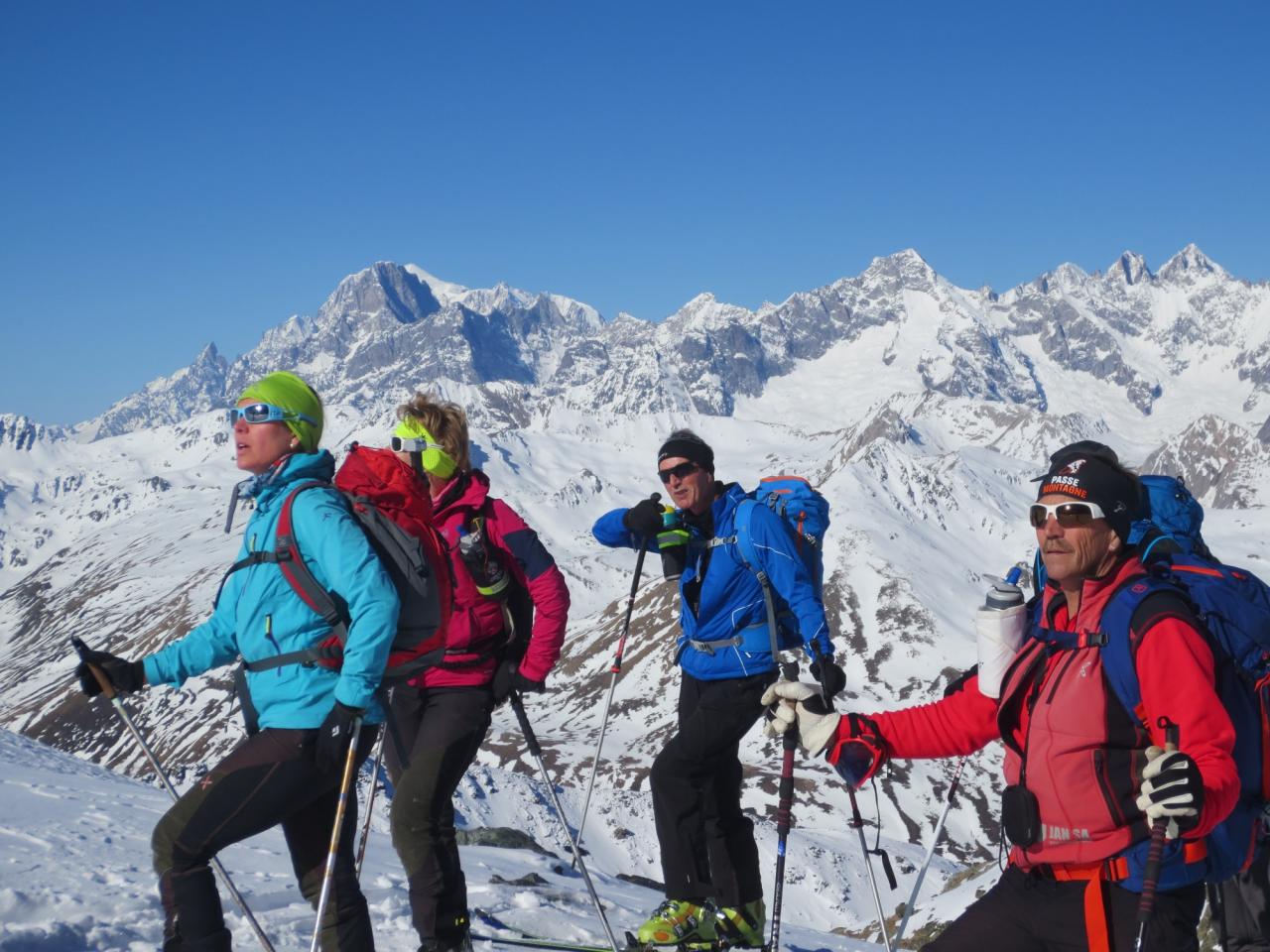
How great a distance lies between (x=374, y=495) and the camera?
7.20m

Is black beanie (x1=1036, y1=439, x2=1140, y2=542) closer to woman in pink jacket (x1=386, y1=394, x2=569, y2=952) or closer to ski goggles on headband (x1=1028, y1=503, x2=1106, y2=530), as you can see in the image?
ski goggles on headband (x1=1028, y1=503, x2=1106, y2=530)

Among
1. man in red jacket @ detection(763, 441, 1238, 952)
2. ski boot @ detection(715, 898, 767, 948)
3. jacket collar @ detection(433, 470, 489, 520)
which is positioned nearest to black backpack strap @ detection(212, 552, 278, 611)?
jacket collar @ detection(433, 470, 489, 520)

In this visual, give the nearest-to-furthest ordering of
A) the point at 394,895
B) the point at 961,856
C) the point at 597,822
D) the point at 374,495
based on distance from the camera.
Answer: the point at 374,495 < the point at 394,895 < the point at 597,822 < the point at 961,856

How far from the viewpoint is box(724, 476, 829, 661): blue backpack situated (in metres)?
9.33

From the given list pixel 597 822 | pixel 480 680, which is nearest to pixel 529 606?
pixel 480 680

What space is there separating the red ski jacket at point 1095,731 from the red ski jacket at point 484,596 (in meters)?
3.98

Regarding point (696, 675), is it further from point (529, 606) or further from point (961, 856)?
point (961, 856)

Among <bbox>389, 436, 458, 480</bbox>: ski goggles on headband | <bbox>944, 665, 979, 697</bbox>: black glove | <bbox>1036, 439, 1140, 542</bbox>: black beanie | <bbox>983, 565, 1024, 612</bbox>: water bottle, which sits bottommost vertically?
<bbox>944, 665, 979, 697</bbox>: black glove

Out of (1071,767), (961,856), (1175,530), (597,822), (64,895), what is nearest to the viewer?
(1071,767)

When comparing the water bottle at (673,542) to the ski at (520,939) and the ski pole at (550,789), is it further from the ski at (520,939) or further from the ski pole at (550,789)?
the ski at (520,939)

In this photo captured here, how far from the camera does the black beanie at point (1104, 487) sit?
5.39 metres

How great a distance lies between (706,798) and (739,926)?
120 centimetres

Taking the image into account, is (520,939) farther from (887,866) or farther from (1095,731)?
(1095,731)

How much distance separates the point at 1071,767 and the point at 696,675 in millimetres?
4780
